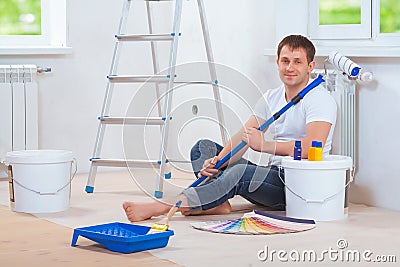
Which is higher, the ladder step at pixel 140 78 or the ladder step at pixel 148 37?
the ladder step at pixel 148 37

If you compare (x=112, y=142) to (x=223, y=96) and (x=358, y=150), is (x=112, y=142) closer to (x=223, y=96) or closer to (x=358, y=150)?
(x=223, y=96)

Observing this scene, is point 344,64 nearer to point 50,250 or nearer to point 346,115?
point 346,115

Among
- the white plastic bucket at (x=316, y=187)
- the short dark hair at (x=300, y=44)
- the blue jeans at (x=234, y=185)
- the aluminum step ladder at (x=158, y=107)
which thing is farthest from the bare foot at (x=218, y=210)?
the short dark hair at (x=300, y=44)

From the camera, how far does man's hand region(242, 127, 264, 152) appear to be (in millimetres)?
3484

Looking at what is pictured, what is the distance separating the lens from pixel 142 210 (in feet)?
11.0

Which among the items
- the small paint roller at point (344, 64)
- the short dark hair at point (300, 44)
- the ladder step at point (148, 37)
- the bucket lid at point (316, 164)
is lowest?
the bucket lid at point (316, 164)

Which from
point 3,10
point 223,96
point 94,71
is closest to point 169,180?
point 223,96

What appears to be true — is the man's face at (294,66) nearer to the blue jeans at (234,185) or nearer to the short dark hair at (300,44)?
the short dark hair at (300,44)

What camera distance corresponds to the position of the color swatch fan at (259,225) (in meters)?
3.14

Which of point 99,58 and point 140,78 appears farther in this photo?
point 99,58

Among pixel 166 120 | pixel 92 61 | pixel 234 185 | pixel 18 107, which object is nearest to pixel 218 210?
pixel 234 185

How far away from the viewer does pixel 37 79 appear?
192 inches

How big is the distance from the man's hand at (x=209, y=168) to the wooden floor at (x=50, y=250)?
622 millimetres

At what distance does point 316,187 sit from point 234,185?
0.35m
